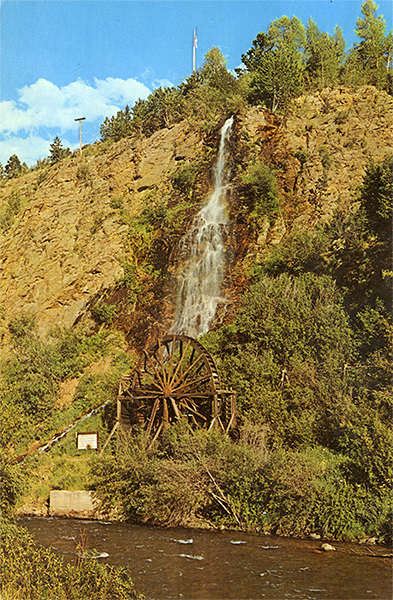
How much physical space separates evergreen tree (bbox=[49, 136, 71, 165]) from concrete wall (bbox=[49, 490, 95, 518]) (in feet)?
143

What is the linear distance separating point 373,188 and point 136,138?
94.3ft

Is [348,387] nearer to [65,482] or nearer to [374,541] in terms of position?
[374,541]

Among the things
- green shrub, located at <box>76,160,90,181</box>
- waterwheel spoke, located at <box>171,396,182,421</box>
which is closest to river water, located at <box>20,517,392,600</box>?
waterwheel spoke, located at <box>171,396,182,421</box>

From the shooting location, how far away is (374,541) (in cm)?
1631

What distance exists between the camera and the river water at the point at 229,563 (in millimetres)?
12367

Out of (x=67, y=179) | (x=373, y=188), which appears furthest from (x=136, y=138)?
(x=373, y=188)

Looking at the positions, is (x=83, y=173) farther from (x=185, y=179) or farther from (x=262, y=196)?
(x=262, y=196)

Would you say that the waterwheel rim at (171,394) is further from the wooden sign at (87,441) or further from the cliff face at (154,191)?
the cliff face at (154,191)

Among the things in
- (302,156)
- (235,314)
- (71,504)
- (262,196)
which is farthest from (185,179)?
(71,504)

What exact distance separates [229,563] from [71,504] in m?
8.17

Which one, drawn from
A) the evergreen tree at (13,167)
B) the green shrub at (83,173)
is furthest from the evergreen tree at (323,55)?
the evergreen tree at (13,167)

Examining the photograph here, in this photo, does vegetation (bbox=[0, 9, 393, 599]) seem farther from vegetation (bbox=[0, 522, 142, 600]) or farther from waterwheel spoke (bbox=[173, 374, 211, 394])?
waterwheel spoke (bbox=[173, 374, 211, 394])

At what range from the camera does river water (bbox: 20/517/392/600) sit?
1237cm

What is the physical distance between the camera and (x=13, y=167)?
203 ft
